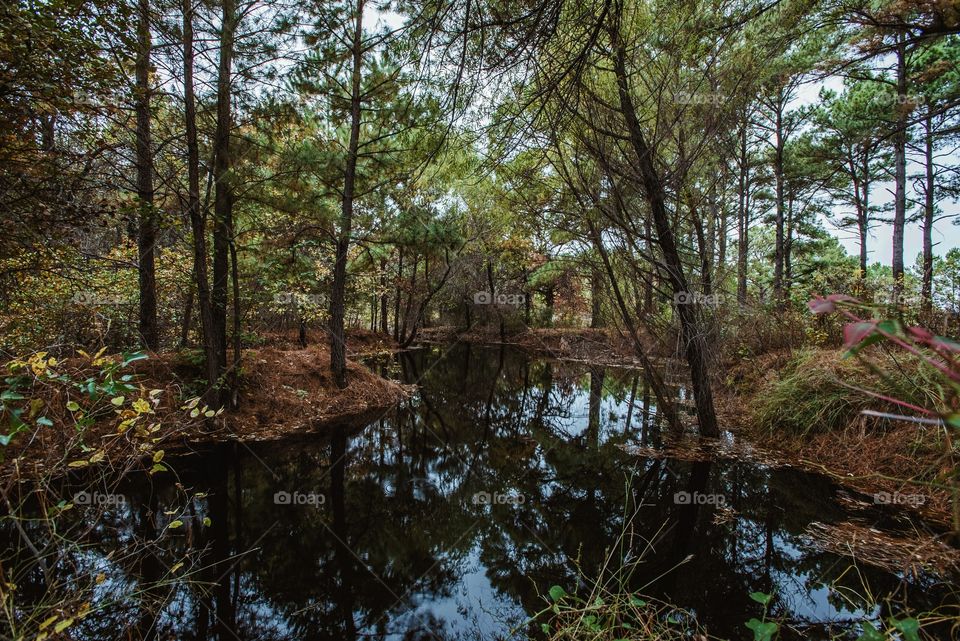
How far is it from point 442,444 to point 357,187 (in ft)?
16.5

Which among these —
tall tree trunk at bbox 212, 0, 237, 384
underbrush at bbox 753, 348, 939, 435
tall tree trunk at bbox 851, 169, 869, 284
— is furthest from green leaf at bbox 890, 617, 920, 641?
tall tree trunk at bbox 851, 169, 869, 284

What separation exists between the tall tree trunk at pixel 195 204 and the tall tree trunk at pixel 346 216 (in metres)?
2.09

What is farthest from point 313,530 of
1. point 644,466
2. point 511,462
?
point 644,466

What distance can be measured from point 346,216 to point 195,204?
236cm

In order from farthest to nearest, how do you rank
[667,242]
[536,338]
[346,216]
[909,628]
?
[536,338], [346,216], [667,242], [909,628]

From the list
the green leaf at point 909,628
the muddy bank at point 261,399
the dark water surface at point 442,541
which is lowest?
the dark water surface at point 442,541

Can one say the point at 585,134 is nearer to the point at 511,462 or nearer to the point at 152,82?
the point at 511,462

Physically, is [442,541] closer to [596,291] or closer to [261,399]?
[261,399]

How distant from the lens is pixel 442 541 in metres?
3.76

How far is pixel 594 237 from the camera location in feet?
16.7

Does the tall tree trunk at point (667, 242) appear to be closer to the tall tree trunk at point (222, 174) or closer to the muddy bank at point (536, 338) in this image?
the tall tree trunk at point (222, 174)

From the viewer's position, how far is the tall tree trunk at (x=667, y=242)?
4.70 m

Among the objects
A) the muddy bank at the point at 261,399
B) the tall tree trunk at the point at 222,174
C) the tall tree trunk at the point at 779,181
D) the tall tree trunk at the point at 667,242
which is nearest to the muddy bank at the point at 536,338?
the tall tree trunk at the point at 779,181

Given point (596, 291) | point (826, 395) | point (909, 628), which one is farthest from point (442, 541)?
point (826, 395)
